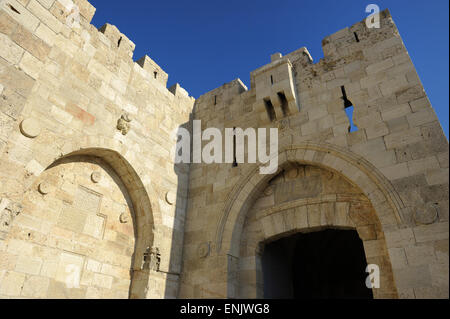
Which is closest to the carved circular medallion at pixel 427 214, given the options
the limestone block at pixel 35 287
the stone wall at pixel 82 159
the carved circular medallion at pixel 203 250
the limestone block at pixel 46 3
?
the carved circular medallion at pixel 203 250

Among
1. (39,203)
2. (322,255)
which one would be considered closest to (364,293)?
(322,255)

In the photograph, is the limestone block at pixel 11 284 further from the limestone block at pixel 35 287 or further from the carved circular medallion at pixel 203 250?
the carved circular medallion at pixel 203 250

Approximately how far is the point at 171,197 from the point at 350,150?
Result: 11.0 ft

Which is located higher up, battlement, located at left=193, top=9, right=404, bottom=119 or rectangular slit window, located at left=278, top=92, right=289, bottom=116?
battlement, located at left=193, top=9, right=404, bottom=119

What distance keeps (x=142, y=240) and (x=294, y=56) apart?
4628 millimetres

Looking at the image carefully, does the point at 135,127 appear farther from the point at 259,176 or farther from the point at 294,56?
the point at 294,56

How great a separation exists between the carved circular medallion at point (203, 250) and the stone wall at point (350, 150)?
0.02 meters

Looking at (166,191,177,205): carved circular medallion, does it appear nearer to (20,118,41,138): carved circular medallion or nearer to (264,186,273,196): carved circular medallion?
(264,186,273,196): carved circular medallion

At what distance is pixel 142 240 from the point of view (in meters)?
5.30

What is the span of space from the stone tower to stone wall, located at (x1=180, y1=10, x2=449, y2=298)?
21mm

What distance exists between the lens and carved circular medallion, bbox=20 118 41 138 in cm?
385

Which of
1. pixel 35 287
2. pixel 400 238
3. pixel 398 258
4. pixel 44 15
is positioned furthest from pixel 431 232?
pixel 44 15

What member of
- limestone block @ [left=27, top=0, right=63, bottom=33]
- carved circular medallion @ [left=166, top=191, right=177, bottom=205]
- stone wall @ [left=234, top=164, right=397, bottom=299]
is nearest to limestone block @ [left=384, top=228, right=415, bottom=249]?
stone wall @ [left=234, top=164, right=397, bottom=299]
